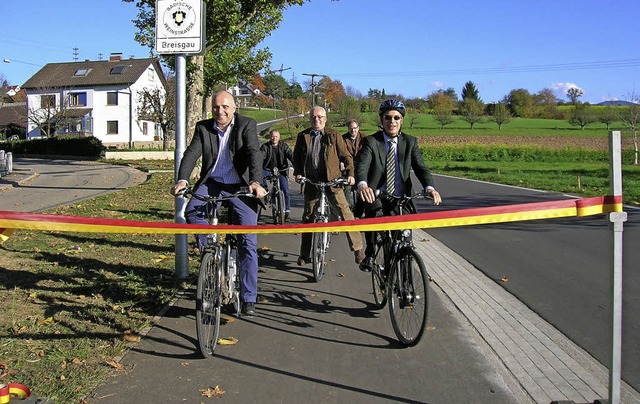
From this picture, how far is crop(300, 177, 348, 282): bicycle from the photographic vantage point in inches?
283

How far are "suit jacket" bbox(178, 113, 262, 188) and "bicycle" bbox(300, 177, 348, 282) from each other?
1.85 metres

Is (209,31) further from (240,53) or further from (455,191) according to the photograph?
(455,191)

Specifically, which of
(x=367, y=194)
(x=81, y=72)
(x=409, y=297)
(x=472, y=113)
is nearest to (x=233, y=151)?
(x=367, y=194)

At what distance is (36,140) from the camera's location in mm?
53938

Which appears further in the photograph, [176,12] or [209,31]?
[209,31]

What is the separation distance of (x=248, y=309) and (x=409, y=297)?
1.50m

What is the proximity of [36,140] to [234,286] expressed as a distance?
54101 millimetres

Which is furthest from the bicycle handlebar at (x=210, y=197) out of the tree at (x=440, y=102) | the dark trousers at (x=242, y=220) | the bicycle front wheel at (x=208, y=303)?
the tree at (x=440, y=102)

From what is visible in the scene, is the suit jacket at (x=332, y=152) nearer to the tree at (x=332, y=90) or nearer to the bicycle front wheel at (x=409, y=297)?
the bicycle front wheel at (x=409, y=297)

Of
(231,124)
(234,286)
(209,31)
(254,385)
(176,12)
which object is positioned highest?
(209,31)

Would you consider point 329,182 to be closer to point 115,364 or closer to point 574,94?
point 115,364

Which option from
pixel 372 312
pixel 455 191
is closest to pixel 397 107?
pixel 372 312

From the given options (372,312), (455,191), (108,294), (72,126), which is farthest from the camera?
(72,126)

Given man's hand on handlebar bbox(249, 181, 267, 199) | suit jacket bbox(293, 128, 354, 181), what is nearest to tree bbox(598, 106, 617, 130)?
suit jacket bbox(293, 128, 354, 181)
